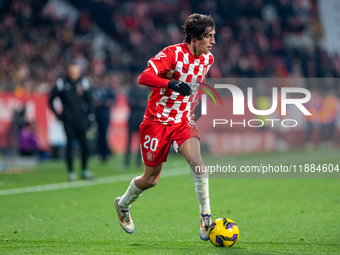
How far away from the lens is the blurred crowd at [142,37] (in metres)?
18.4

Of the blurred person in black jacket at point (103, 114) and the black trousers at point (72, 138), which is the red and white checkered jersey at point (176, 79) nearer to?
the black trousers at point (72, 138)

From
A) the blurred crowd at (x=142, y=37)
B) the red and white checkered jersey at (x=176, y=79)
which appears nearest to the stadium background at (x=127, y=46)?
the blurred crowd at (x=142, y=37)

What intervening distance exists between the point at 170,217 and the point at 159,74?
6.89 ft

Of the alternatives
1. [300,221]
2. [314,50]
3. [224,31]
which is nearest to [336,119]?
[314,50]

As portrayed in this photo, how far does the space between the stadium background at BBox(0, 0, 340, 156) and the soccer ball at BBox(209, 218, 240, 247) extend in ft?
31.8

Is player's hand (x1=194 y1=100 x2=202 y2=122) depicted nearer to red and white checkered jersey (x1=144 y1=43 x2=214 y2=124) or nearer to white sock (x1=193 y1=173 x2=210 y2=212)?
red and white checkered jersey (x1=144 y1=43 x2=214 y2=124)

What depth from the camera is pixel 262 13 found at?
77.8 feet

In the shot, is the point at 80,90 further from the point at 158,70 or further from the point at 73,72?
Result: the point at 158,70

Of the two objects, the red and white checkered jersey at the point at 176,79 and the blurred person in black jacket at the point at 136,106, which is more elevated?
the red and white checkered jersey at the point at 176,79

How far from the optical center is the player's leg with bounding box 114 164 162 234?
5008 millimetres

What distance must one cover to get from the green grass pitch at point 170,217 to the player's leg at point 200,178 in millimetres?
182

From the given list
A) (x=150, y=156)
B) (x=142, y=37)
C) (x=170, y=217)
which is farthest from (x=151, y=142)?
(x=142, y=37)

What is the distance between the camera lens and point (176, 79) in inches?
194

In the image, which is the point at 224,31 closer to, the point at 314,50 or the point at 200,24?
the point at 314,50
